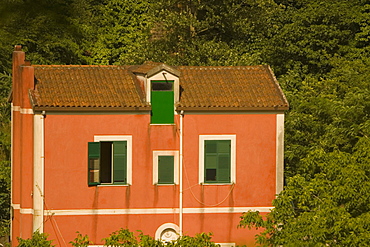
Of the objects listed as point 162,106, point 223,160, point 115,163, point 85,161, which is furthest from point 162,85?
point 85,161

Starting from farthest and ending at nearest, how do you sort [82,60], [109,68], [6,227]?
[82,60] < [6,227] < [109,68]

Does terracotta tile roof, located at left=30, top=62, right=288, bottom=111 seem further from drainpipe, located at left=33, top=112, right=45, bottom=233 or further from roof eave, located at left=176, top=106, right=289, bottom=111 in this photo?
drainpipe, located at left=33, top=112, right=45, bottom=233

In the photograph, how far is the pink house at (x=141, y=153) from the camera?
35.8 metres

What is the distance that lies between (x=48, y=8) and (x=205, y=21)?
1214cm

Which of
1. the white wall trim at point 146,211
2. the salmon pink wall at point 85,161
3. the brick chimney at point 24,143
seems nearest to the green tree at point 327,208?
the white wall trim at point 146,211

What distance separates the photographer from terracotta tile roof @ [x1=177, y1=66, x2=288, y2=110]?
3662 cm

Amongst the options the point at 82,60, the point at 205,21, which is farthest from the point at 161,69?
the point at 82,60

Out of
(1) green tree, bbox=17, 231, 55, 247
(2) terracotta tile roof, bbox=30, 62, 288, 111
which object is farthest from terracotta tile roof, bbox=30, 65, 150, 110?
(1) green tree, bbox=17, 231, 55, 247

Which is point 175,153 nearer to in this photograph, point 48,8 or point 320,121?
point 320,121

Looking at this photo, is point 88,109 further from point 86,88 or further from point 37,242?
point 37,242

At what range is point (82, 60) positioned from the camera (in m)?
59.2

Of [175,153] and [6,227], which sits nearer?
[175,153]

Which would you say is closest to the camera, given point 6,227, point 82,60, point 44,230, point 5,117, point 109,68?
→ point 44,230

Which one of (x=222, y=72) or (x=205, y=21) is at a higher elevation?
(x=205, y=21)
